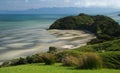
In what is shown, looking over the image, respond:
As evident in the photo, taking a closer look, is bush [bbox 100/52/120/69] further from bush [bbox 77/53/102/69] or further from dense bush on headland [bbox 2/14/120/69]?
bush [bbox 77/53/102/69]

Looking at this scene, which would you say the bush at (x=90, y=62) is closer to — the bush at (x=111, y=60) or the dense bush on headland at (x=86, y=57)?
the dense bush on headland at (x=86, y=57)

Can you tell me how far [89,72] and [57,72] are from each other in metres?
1.80

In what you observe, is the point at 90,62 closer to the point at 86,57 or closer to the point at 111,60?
the point at 86,57

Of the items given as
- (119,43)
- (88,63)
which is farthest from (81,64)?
(119,43)

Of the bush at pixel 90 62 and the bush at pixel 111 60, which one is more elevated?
the bush at pixel 90 62

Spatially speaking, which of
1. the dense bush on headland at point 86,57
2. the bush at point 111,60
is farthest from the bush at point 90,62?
the bush at point 111,60

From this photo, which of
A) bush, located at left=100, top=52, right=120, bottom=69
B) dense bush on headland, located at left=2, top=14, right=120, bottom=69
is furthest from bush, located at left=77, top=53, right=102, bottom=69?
bush, located at left=100, top=52, right=120, bottom=69

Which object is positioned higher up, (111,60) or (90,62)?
(90,62)

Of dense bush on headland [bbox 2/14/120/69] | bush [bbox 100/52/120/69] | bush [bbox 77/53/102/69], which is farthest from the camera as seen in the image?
bush [bbox 100/52/120/69]

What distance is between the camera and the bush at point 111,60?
71.4 feet

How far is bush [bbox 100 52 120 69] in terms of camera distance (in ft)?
71.4

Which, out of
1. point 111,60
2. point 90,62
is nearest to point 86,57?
point 90,62

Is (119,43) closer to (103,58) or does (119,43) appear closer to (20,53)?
(103,58)

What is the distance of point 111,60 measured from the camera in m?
22.5
